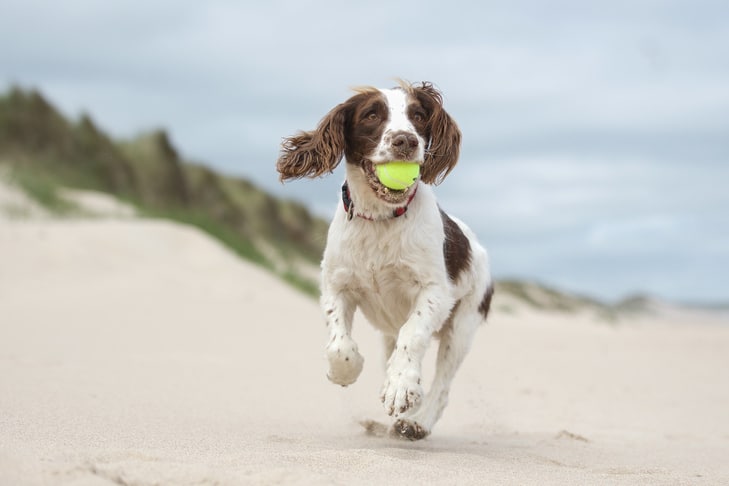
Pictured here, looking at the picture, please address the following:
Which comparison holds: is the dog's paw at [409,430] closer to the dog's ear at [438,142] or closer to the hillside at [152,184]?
the dog's ear at [438,142]

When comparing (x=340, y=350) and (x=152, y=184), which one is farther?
(x=152, y=184)

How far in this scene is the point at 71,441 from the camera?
3814 millimetres

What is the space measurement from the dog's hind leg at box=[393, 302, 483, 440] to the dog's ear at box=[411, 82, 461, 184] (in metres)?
0.91

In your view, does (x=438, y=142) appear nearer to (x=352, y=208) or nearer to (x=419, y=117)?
(x=419, y=117)

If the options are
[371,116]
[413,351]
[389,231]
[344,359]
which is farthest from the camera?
[371,116]

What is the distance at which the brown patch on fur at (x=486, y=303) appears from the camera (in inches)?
232

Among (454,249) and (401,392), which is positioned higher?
(454,249)

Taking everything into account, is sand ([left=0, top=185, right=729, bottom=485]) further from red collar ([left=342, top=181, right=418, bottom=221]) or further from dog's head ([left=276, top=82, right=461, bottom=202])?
dog's head ([left=276, top=82, right=461, bottom=202])

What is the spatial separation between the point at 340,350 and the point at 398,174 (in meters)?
0.97

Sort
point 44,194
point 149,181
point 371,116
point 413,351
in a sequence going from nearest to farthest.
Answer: point 413,351 < point 371,116 < point 44,194 < point 149,181

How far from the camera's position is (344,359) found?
4762 mm

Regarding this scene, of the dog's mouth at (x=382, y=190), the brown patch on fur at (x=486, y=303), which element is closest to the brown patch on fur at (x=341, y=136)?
the dog's mouth at (x=382, y=190)

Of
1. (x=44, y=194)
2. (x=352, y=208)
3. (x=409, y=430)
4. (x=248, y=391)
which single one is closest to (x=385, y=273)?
(x=352, y=208)

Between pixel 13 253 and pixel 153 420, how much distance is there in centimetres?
797
